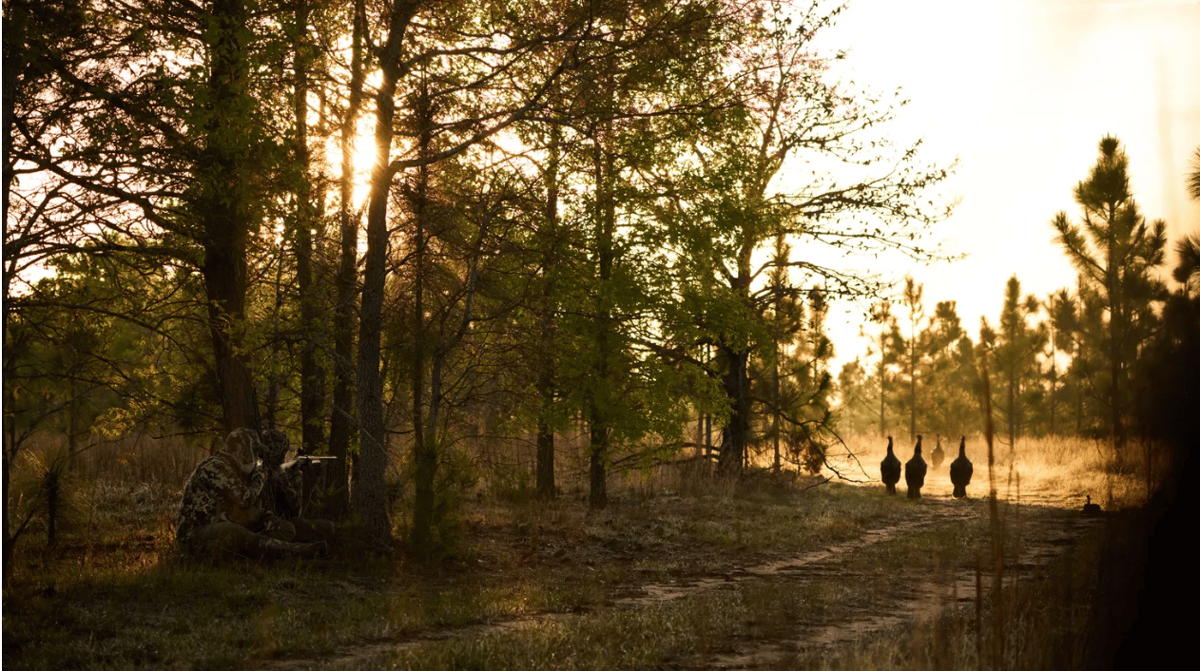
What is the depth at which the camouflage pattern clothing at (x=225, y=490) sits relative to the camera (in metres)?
10.6

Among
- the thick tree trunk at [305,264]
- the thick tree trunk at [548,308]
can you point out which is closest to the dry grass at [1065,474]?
the thick tree trunk at [548,308]

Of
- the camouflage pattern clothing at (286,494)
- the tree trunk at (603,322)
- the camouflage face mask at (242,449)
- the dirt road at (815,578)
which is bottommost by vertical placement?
the dirt road at (815,578)

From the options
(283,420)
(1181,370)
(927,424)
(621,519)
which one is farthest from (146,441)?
(927,424)

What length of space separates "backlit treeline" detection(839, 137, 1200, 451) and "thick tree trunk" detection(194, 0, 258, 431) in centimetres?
757

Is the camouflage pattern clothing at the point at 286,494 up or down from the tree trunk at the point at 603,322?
down

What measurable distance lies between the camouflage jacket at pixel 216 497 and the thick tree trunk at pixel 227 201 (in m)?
1.25

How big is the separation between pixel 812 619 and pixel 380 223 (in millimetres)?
6866

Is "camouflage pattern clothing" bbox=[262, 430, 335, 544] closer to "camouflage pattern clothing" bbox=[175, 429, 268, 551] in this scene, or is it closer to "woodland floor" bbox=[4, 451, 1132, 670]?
"camouflage pattern clothing" bbox=[175, 429, 268, 551]

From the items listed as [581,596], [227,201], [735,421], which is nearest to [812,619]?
[581,596]

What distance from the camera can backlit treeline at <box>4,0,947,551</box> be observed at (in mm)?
10023

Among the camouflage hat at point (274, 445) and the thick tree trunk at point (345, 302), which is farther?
the thick tree trunk at point (345, 302)

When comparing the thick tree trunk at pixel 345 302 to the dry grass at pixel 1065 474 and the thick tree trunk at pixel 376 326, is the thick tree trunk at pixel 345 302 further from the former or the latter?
the dry grass at pixel 1065 474

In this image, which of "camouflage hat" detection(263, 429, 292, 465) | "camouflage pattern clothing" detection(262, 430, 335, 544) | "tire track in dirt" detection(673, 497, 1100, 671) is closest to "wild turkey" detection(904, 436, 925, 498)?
"tire track in dirt" detection(673, 497, 1100, 671)

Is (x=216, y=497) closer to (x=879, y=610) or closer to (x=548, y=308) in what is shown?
(x=548, y=308)
